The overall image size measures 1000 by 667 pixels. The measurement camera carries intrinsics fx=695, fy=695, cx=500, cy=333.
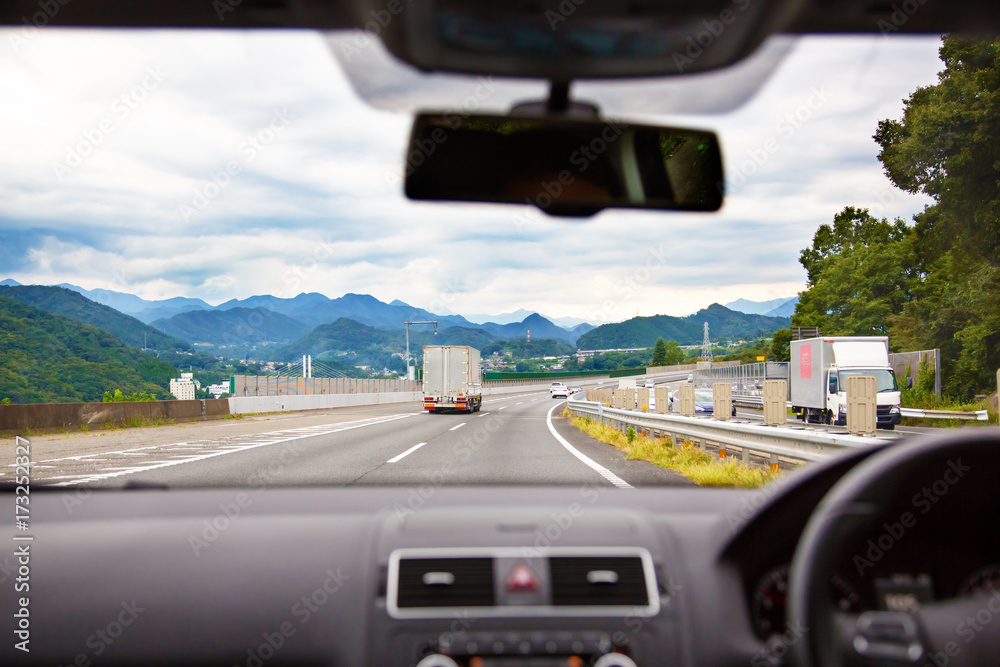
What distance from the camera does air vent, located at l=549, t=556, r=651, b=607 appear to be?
243 centimetres

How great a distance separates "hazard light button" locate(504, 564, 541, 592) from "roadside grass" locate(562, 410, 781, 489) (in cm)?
179

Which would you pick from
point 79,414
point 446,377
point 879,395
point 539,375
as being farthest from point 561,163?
point 539,375

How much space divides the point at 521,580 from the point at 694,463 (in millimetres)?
5784

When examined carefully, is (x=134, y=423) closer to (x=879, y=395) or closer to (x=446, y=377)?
(x=446, y=377)

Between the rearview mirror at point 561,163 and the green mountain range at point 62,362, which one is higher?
the rearview mirror at point 561,163

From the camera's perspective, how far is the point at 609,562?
2535 millimetres

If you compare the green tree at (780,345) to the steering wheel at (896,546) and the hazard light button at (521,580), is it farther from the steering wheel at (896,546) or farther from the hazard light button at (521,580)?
the hazard light button at (521,580)

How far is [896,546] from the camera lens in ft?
7.52

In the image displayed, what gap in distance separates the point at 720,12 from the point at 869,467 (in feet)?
5.09

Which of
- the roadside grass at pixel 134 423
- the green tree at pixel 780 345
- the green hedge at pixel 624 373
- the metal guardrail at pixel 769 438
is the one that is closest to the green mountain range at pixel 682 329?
the metal guardrail at pixel 769 438

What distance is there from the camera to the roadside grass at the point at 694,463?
5.65m

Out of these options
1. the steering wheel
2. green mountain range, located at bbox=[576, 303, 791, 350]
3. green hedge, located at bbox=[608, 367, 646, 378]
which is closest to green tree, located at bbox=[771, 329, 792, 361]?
green mountain range, located at bbox=[576, 303, 791, 350]

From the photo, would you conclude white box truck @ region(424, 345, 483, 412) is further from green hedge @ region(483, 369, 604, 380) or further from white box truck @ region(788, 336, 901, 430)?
green hedge @ region(483, 369, 604, 380)

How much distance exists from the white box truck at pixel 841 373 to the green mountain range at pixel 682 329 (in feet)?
33.7
